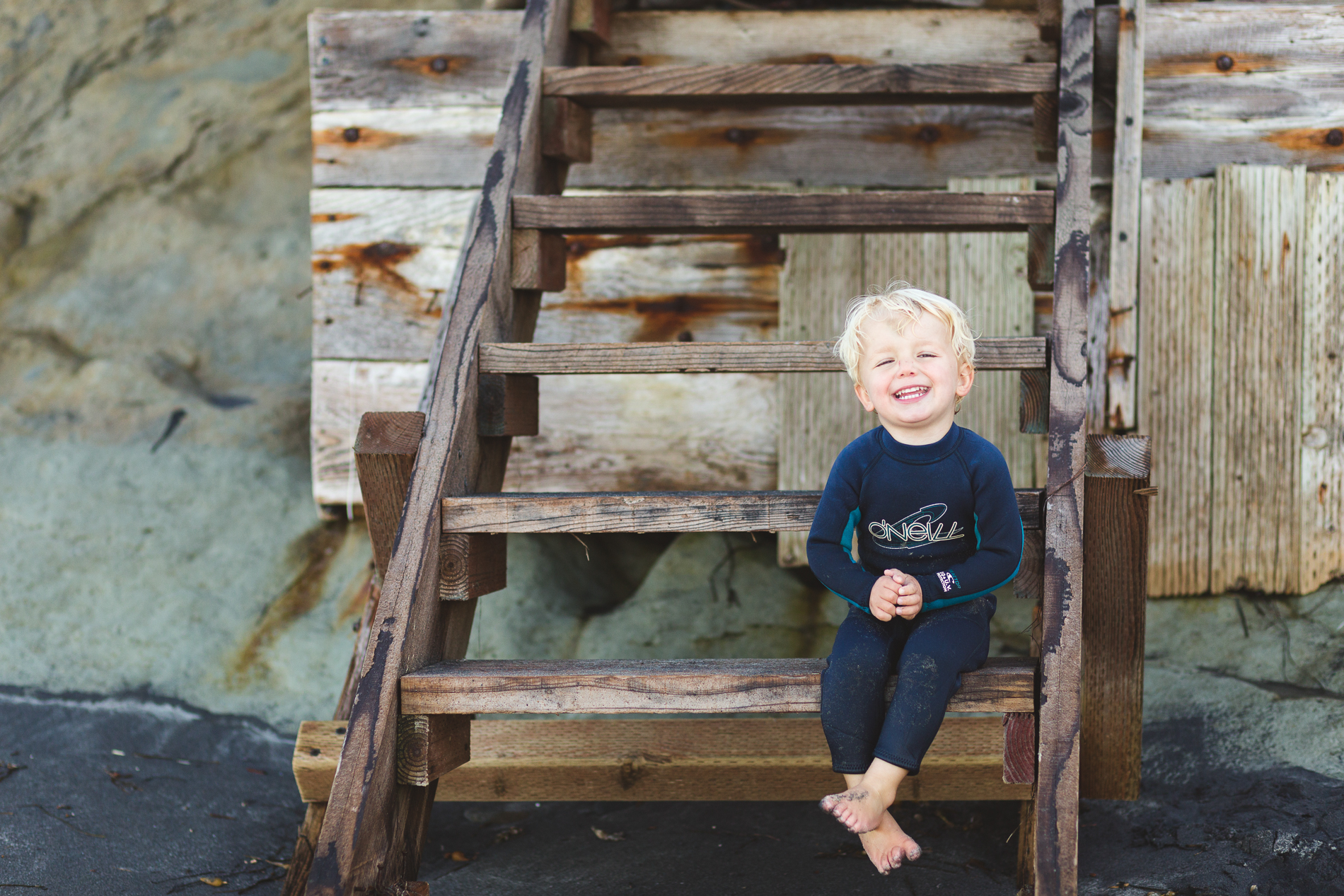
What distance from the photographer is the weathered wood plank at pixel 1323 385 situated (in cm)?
327

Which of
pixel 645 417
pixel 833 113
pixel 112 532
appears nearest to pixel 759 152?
pixel 833 113

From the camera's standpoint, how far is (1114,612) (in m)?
2.19

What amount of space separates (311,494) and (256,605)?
45 centimetres

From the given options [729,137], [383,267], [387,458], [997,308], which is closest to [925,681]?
[387,458]

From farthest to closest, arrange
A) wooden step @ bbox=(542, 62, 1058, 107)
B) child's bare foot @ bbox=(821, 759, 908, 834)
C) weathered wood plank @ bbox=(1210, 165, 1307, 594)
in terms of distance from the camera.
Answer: weathered wood plank @ bbox=(1210, 165, 1307, 594)
wooden step @ bbox=(542, 62, 1058, 107)
child's bare foot @ bbox=(821, 759, 908, 834)

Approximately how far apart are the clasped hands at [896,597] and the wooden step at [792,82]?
1348 millimetres

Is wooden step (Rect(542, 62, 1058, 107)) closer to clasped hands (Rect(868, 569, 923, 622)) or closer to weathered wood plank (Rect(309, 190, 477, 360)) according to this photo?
weathered wood plank (Rect(309, 190, 477, 360))

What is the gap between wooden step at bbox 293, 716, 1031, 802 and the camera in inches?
95.6

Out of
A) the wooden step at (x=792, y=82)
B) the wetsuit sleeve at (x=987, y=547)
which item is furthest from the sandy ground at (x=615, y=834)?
the wooden step at (x=792, y=82)

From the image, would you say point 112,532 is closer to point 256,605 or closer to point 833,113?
point 256,605

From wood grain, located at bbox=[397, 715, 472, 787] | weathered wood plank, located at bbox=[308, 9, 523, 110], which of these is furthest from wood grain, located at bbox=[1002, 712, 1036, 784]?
weathered wood plank, located at bbox=[308, 9, 523, 110]

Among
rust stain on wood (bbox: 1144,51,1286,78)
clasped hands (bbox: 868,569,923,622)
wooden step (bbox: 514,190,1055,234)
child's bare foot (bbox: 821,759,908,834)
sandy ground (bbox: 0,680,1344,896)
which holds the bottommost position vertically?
sandy ground (bbox: 0,680,1344,896)

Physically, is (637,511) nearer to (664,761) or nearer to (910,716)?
(910,716)

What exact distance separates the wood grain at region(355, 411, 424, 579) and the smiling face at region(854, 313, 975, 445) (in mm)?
878
